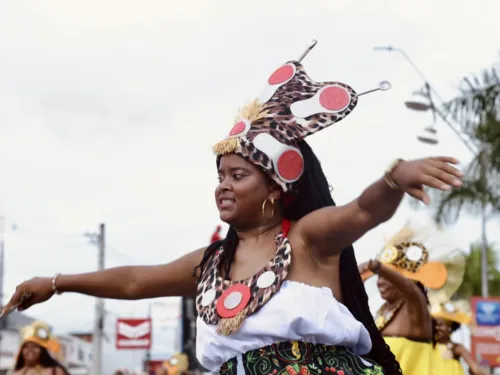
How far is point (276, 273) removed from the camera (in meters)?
4.00

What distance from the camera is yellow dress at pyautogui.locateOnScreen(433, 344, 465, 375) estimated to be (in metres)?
7.69

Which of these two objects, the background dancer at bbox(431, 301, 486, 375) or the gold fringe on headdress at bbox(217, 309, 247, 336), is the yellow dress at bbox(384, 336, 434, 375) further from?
the gold fringe on headdress at bbox(217, 309, 247, 336)

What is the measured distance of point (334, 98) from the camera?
4250 millimetres

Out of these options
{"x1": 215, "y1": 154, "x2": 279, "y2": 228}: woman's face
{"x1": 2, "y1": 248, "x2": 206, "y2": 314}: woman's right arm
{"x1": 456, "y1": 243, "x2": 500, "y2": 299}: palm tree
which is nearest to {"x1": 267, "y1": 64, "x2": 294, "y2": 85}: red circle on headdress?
{"x1": 215, "y1": 154, "x2": 279, "y2": 228}: woman's face

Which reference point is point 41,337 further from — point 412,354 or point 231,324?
point 231,324

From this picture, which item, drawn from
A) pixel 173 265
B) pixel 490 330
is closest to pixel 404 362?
pixel 173 265

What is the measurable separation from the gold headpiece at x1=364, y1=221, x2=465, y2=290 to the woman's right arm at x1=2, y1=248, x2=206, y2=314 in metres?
2.95

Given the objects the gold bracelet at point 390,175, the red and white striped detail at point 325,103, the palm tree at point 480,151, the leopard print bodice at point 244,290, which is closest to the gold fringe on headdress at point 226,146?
the red and white striped detail at point 325,103

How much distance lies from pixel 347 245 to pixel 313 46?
1109 millimetres

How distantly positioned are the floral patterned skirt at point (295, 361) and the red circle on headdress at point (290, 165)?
0.72 m

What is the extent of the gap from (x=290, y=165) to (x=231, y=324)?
735mm

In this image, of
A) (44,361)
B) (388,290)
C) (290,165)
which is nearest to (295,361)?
(290,165)

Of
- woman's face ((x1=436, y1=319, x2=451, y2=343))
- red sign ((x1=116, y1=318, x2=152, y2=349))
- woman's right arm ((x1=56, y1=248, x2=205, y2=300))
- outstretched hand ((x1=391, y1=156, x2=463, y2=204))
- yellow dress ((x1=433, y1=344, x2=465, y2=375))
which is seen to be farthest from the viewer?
red sign ((x1=116, y1=318, x2=152, y2=349))

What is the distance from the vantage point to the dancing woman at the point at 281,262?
12.8 ft
